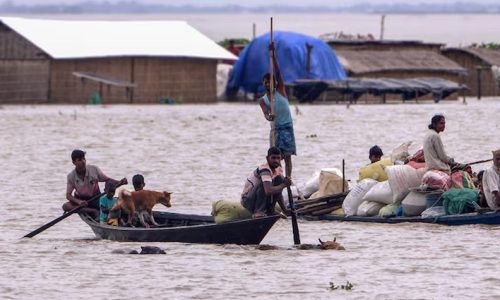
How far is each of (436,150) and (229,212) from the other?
219 centimetres

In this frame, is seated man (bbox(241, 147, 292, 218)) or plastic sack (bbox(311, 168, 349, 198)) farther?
plastic sack (bbox(311, 168, 349, 198))

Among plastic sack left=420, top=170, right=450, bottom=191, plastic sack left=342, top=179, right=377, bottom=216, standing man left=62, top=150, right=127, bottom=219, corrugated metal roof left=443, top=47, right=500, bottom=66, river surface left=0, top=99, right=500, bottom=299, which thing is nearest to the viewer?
river surface left=0, top=99, right=500, bottom=299

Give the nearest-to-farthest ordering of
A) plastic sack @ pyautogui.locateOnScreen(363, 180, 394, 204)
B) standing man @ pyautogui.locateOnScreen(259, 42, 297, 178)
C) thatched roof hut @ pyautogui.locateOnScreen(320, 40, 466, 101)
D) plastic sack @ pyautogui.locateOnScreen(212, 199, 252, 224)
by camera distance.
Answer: plastic sack @ pyautogui.locateOnScreen(212, 199, 252, 224), plastic sack @ pyautogui.locateOnScreen(363, 180, 394, 204), standing man @ pyautogui.locateOnScreen(259, 42, 297, 178), thatched roof hut @ pyautogui.locateOnScreen(320, 40, 466, 101)

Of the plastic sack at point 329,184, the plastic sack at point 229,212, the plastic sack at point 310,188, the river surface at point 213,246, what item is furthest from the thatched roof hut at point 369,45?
the plastic sack at point 229,212

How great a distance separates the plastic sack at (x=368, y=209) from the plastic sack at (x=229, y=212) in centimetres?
176

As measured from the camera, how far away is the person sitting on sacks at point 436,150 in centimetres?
1296

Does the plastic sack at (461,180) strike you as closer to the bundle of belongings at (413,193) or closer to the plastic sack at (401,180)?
the bundle of belongings at (413,193)

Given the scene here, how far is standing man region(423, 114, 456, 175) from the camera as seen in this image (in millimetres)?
12961

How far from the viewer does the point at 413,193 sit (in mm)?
13109

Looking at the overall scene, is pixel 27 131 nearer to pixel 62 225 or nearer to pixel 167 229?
pixel 62 225

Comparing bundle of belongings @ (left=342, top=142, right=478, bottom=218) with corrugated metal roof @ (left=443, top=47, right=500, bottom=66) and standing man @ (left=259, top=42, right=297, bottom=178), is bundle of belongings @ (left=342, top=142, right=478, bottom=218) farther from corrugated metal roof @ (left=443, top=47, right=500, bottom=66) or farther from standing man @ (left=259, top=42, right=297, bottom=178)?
corrugated metal roof @ (left=443, top=47, right=500, bottom=66)

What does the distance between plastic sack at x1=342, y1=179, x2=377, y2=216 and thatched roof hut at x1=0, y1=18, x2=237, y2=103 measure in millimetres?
23355

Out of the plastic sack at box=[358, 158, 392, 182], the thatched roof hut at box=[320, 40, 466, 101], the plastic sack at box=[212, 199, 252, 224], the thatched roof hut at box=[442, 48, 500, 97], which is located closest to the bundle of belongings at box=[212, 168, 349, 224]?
the plastic sack at box=[358, 158, 392, 182]

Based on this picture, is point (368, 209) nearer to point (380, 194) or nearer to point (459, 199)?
point (380, 194)
